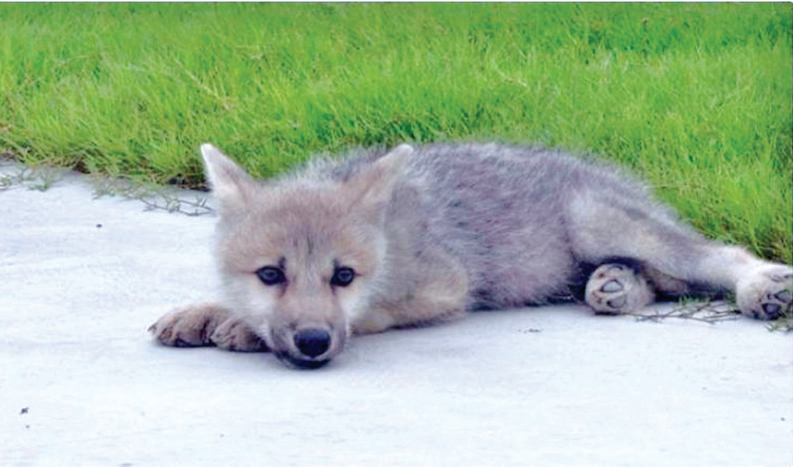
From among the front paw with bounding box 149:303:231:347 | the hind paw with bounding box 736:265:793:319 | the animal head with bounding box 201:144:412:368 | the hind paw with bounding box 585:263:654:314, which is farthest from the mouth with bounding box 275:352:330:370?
the hind paw with bounding box 736:265:793:319

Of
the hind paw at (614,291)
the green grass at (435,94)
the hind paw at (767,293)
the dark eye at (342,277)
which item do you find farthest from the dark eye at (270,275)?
the green grass at (435,94)

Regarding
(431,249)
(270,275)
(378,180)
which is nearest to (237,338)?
(270,275)

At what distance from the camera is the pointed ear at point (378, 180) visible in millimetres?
5109

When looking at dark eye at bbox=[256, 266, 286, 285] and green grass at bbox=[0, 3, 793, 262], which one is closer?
dark eye at bbox=[256, 266, 286, 285]

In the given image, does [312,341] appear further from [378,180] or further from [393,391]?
[378,180]

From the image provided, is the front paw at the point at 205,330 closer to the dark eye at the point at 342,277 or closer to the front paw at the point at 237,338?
the front paw at the point at 237,338

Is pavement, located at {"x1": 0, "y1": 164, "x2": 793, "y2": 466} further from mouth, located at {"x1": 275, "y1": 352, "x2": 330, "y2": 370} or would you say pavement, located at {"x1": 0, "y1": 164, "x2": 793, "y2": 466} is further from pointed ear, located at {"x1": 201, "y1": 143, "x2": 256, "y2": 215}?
pointed ear, located at {"x1": 201, "y1": 143, "x2": 256, "y2": 215}

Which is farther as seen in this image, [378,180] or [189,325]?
[378,180]

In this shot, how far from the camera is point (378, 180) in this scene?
514 cm

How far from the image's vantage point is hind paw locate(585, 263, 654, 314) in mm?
5438

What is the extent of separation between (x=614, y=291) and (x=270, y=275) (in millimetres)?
1285

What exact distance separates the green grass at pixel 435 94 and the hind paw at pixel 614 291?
67cm

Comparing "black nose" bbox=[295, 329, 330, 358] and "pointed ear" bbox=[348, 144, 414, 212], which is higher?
"pointed ear" bbox=[348, 144, 414, 212]

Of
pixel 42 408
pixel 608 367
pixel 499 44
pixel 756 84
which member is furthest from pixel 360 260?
pixel 499 44
